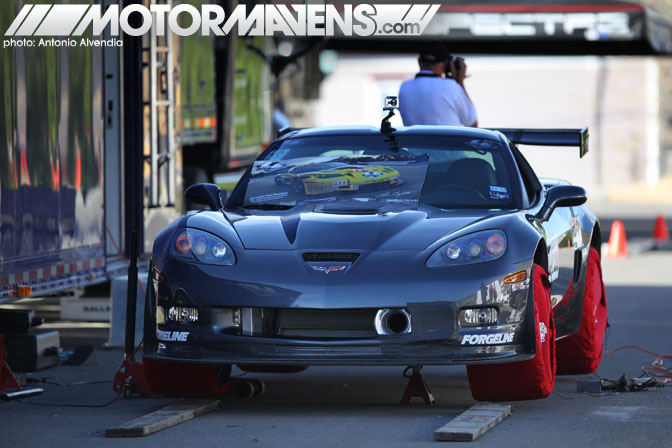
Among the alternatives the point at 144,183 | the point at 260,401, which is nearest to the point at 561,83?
the point at 144,183

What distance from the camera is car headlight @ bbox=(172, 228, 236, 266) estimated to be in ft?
22.5

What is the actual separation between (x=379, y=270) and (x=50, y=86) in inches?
140

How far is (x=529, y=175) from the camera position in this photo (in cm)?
830

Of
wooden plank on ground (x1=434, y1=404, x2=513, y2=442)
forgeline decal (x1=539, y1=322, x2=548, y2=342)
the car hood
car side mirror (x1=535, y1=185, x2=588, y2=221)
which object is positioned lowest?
wooden plank on ground (x1=434, y1=404, x2=513, y2=442)

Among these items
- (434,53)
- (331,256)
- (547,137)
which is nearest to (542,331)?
(331,256)

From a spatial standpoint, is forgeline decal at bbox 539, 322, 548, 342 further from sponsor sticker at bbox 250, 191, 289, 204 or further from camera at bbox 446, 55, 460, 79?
camera at bbox 446, 55, 460, 79

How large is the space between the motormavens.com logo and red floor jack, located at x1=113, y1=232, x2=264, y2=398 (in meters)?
2.01

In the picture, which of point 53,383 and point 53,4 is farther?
point 53,4

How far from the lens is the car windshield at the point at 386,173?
7680 millimetres

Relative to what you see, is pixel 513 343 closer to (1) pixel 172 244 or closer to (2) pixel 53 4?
(1) pixel 172 244

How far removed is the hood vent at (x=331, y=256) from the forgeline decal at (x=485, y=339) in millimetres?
645

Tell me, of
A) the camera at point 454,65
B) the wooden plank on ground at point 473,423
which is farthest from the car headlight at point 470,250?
the camera at point 454,65

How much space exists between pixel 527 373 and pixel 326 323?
101 centimetres

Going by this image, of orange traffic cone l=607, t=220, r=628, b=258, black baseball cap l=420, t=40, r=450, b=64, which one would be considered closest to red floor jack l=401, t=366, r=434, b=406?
black baseball cap l=420, t=40, r=450, b=64
